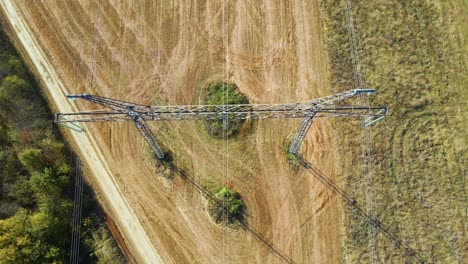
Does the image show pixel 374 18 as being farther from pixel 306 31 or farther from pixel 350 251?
pixel 350 251

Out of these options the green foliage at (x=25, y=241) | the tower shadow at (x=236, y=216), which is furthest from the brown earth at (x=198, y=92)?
the green foliage at (x=25, y=241)

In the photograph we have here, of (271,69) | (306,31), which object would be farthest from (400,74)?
(271,69)

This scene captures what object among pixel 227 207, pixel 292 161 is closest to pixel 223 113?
pixel 292 161

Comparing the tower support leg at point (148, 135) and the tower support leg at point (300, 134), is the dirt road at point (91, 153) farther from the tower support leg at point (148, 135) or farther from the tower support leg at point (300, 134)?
the tower support leg at point (300, 134)

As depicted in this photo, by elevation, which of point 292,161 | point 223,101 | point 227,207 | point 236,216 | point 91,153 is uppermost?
point 223,101

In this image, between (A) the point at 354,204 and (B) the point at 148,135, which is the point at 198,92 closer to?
(B) the point at 148,135
